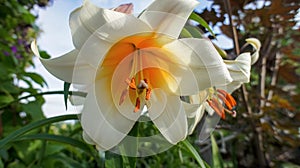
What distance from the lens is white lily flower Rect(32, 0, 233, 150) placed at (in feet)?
1.40

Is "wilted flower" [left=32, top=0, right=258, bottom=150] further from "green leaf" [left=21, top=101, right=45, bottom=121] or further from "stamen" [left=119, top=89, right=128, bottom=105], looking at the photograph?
"green leaf" [left=21, top=101, right=45, bottom=121]

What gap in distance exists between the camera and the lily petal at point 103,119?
45cm

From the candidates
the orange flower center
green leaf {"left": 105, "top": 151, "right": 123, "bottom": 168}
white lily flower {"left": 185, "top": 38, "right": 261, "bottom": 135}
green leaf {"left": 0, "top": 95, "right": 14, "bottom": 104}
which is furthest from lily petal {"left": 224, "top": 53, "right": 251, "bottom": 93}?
green leaf {"left": 0, "top": 95, "right": 14, "bottom": 104}

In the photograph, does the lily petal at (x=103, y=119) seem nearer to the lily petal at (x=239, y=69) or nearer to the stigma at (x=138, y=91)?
the stigma at (x=138, y=91)

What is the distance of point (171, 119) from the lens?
489 mm

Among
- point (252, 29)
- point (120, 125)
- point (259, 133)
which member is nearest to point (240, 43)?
point (252, 29)

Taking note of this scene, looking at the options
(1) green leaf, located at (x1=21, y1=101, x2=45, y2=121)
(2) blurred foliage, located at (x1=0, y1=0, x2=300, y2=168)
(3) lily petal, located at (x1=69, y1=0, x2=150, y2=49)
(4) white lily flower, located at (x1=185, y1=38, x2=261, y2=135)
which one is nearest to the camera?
(3) lily petal, located at (x1=69, y1=0, x2=150, y2=49)

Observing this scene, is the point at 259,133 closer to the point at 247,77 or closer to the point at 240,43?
the point at 240,43

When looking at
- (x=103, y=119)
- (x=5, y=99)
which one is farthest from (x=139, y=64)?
(x=5, y=99)

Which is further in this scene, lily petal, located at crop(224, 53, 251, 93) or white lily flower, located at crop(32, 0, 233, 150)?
lily petal, located at crop(224, 53, 251, 93)

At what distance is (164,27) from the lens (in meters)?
0.45

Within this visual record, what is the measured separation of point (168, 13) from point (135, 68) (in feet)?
0.38

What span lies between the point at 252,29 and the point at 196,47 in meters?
0.54

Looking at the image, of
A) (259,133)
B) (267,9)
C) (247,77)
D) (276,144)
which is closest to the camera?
(247,77)
